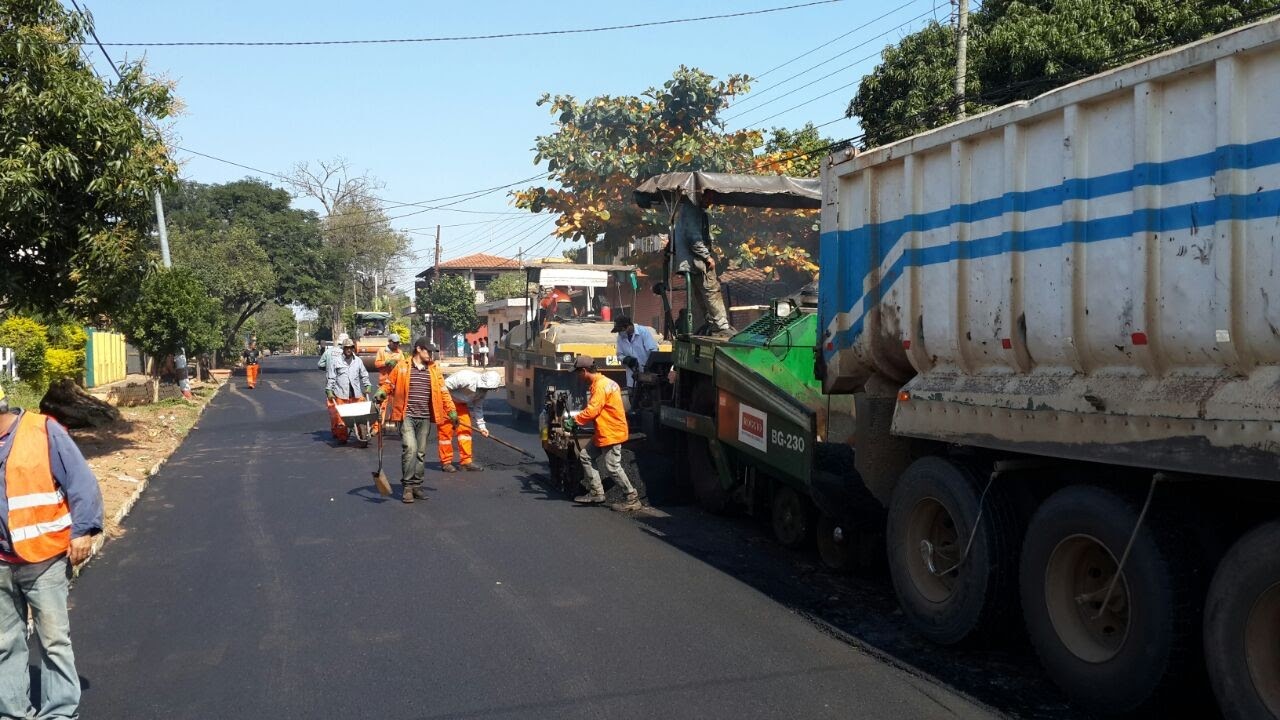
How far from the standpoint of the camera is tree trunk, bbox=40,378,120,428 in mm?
17234

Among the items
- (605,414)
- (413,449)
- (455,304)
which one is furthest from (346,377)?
(455,304)

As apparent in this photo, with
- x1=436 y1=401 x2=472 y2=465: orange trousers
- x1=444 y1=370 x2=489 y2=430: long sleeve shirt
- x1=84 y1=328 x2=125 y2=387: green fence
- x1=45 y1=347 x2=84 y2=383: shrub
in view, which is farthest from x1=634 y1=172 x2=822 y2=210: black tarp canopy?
x1=84 y1=328 x2=125 y2=387: green fence

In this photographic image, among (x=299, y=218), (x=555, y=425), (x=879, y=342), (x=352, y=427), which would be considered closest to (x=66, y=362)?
(x=352, y=427)

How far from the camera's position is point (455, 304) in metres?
60.6

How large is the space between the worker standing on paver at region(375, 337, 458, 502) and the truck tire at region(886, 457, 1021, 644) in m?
5.82

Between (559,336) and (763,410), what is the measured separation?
927cm

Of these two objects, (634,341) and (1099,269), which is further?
(634,341)

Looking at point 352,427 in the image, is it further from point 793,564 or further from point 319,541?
point 793,564

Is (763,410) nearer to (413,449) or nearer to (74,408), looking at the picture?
(413,449)

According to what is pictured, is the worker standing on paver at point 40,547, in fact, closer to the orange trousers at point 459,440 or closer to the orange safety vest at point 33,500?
the orange safety vest at point 33,500

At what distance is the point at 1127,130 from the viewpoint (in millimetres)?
4801

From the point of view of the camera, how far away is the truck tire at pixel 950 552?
5.62 m

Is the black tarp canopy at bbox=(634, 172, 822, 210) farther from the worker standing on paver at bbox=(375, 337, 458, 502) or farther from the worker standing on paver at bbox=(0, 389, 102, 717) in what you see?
the worker standing on paver at bbox=(0, 389, 102, 717)

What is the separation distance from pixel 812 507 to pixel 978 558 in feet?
9.13
